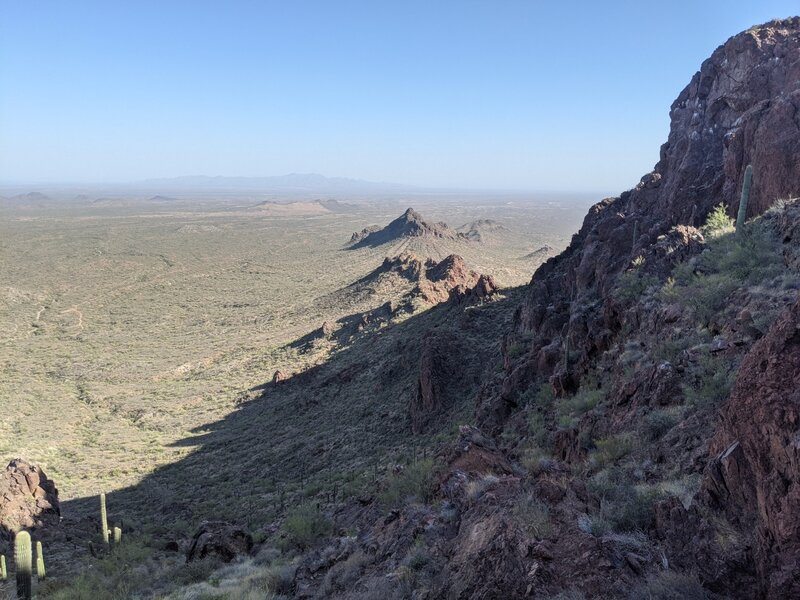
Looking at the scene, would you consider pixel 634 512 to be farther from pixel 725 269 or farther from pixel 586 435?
pixel 725 269

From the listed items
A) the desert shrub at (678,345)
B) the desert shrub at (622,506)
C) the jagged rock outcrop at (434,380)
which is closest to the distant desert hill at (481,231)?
the jagged rock outcrop at (434,380)

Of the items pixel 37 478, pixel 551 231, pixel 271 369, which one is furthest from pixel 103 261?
pixel 551 231

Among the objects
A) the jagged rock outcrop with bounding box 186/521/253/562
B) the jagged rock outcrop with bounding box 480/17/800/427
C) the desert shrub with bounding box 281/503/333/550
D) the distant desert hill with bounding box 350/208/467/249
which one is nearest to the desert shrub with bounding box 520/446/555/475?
the jagged rock outcrop with bounding box 480/17/800/427

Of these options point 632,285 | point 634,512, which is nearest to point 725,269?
point 632,285

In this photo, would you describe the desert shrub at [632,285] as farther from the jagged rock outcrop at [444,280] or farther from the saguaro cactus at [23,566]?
the jagged rock outcrop at [444,280]

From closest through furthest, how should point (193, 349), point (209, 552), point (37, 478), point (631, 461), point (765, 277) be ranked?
point (631, 461)
point (765, 277)
point (209, 552)
point (37, 478)
point (193, 349)

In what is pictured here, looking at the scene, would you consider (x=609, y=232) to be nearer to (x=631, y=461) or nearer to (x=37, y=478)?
(x=631, y=461)
